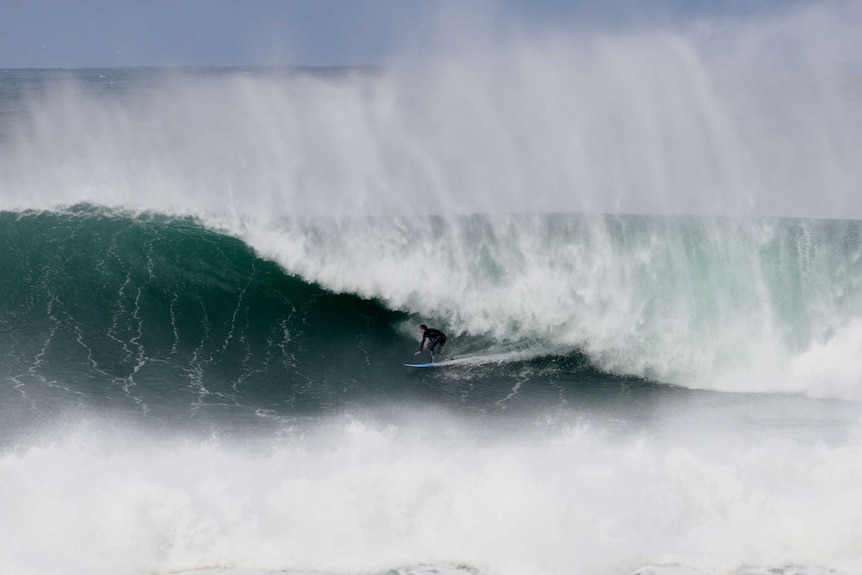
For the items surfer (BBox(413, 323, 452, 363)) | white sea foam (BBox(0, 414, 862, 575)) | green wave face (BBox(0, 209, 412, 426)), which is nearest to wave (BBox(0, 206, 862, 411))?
green wave face (BBox(0, 209, 412, 426))

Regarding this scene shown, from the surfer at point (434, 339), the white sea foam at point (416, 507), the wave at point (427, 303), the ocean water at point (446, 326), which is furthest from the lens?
the surfer at point (434, 339)

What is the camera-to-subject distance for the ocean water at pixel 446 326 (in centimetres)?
849

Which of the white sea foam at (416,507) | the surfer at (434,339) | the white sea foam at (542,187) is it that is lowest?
the white sea foam at (416,507)

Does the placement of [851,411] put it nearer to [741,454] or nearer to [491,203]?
Answer: [741,454]

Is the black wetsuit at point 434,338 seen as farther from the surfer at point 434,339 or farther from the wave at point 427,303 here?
the wave at point 427,303

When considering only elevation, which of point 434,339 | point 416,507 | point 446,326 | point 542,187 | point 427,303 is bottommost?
point 416,507

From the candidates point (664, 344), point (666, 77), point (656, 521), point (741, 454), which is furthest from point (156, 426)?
point (666, 77)

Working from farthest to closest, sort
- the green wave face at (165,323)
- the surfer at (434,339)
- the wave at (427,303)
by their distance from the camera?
the surfer at (434,339)
the wave at (427,303)
the green wave face at (165,323)

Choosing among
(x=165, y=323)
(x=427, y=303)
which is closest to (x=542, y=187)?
(x=427, y=303)

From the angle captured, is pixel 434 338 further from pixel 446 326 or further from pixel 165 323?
pixel 165 323

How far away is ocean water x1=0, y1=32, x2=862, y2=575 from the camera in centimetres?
849

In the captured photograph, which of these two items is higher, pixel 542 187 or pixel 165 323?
pixel 542 187

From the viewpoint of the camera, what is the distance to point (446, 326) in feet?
47.3

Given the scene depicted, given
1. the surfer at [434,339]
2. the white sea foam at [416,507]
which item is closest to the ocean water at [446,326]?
the white sea foam at [416,507]
